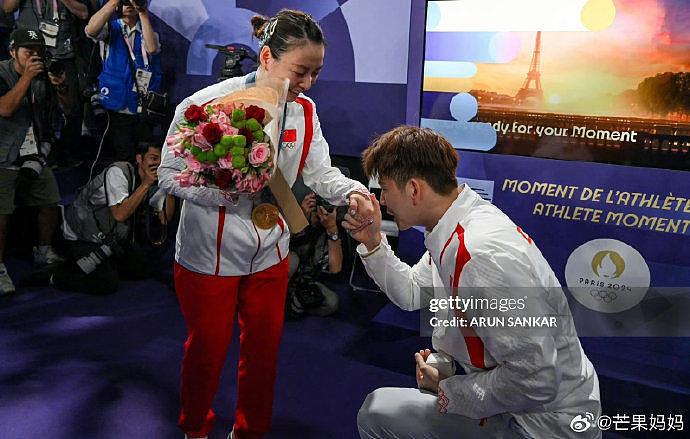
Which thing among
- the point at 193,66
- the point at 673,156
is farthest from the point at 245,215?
the point at 193,66

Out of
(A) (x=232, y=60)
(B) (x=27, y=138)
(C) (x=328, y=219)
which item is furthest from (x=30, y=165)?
(C) (x=328, y=219)

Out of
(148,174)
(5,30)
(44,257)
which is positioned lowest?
(44,257)

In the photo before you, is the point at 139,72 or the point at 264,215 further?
the point at 139,72

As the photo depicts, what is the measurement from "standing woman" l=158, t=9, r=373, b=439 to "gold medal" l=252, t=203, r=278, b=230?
0.03 metres

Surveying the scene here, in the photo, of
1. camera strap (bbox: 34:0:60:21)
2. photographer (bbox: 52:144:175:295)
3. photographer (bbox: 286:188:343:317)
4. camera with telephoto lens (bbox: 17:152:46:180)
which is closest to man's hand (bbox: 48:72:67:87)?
camera strap (bbox: 34:0:60:21)

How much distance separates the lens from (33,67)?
13.1 feet

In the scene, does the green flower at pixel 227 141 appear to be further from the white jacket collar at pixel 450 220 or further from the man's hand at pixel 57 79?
the man's hand at pixel 57 79

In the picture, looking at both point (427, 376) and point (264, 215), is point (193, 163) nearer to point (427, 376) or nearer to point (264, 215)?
point (264, 215)

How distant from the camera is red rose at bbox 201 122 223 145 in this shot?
1777 millimetres

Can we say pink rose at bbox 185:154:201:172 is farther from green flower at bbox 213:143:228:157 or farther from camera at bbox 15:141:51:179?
camera at bbox 15:141:51:179

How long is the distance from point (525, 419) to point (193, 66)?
14.4 feet

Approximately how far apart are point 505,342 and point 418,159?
54 cm

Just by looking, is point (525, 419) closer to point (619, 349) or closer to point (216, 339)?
point (216, 339)

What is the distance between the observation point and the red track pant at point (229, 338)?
2092mm
